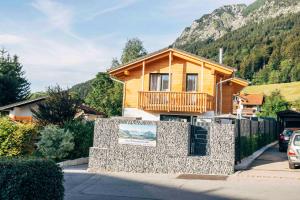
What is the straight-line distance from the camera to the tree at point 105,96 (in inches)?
1937

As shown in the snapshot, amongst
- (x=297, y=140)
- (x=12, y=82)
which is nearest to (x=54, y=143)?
(x=297, y=140)

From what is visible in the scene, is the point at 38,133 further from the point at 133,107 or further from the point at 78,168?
the point at 133,107

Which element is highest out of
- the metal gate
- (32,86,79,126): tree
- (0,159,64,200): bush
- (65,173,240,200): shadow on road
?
(32,86,79,126): tree

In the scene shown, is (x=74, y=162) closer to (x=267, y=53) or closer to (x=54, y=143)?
(x=54, y=143)

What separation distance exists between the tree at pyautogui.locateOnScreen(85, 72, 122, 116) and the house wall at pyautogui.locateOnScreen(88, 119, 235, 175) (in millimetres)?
31929

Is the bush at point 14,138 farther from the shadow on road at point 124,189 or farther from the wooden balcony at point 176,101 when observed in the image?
the wooden balcony at point 176,101

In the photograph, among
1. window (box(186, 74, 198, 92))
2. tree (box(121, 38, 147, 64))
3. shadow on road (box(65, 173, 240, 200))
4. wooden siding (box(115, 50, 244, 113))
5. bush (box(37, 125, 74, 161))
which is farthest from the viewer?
tree (box(121, 38, 147, 64))

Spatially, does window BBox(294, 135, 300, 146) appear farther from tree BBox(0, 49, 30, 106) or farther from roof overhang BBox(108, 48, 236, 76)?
tree BBox(0, 49, 30, 106)

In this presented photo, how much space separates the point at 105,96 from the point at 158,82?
23858 mm

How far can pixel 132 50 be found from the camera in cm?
5428

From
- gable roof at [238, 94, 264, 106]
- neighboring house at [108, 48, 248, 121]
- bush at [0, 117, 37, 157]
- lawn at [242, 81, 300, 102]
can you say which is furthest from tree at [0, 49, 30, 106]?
lawn at [242, 81, 300, 102]

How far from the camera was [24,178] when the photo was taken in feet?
22.5

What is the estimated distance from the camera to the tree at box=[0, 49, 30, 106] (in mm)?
42594

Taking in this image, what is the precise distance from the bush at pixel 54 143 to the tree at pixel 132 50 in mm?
35289
